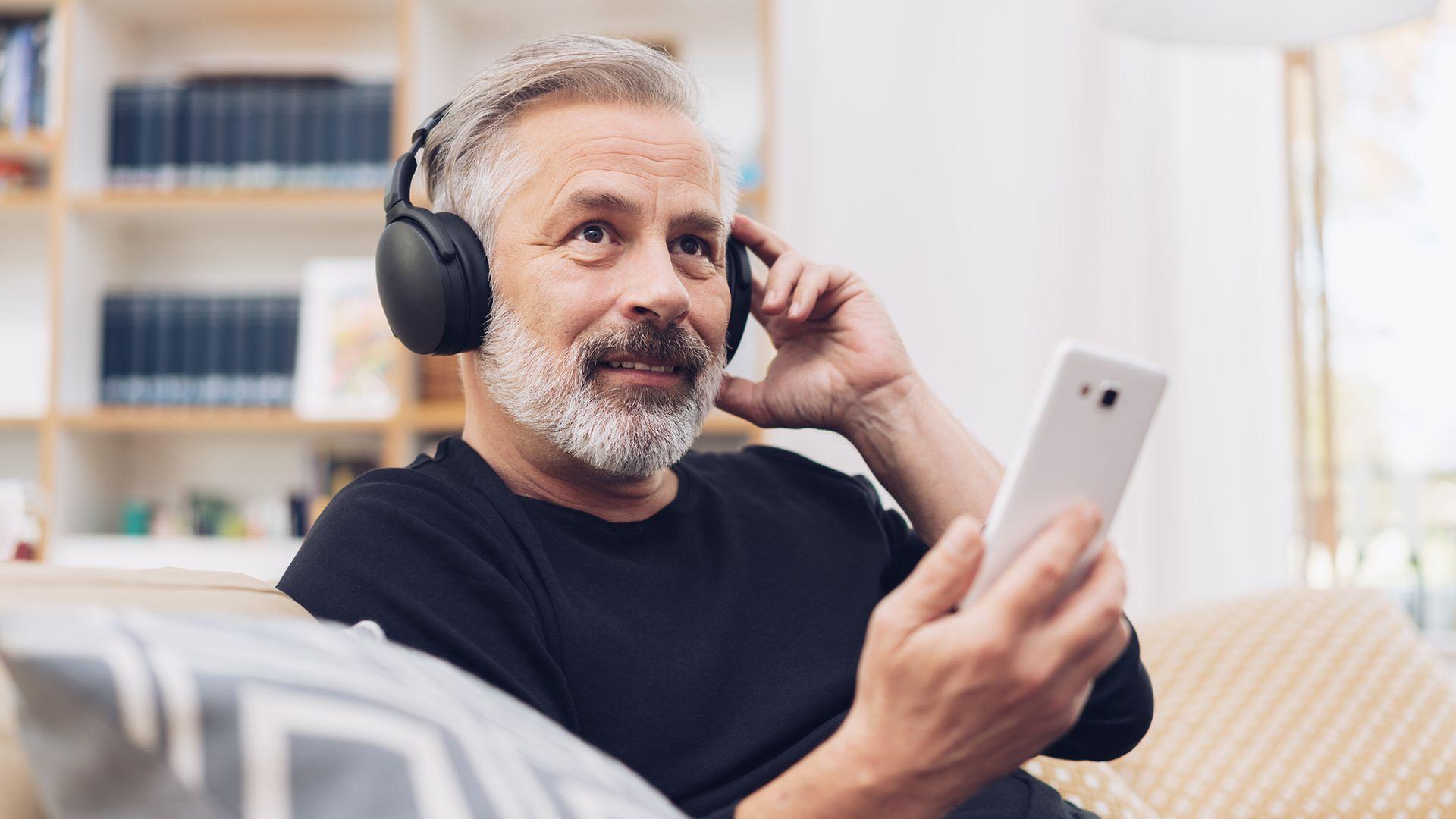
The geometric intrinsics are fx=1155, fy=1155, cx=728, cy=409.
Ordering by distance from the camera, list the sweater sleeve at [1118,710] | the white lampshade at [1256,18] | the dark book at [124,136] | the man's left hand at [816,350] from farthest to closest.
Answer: the dark book at [124,136] < the white lampshade at [1256,18] < the man's left hand at [816,350] < the sweater sleeve at [1118,710]

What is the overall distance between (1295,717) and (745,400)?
0.69 m

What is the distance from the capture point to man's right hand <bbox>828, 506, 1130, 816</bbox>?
22.3 inches

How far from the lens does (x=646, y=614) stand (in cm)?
92

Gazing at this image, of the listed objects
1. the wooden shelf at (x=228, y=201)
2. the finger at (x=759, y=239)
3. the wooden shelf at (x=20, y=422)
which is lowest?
the wooden shelf at (x=20, y=422)

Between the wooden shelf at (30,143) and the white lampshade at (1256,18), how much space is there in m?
2.11

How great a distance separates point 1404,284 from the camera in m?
2.79

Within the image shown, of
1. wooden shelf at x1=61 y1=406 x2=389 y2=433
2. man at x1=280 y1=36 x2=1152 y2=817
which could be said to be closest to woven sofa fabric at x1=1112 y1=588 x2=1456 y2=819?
man at x1=280 y1=36 x2=1152 y2=817

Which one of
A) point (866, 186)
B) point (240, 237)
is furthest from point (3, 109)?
point (866, 186)

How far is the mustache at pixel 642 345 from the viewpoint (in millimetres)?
1005

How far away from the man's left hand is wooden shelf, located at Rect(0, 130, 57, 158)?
1919 millimetres

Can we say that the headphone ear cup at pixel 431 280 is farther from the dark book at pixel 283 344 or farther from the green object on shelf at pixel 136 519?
the green object on shelf at pixel 136 519

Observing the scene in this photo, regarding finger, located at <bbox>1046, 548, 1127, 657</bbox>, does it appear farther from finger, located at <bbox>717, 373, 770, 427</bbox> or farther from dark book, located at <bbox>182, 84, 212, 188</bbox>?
dark book, located at <bbox>182, 84, 212, 188</bbox>

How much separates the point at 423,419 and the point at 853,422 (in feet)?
4.80

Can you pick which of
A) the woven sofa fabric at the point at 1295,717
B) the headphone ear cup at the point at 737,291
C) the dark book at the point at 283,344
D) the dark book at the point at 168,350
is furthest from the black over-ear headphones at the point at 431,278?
the dark book at the point at 168,350
